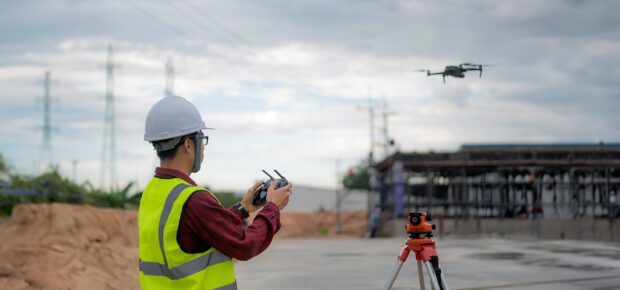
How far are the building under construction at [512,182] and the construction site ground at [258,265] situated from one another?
20.2 m

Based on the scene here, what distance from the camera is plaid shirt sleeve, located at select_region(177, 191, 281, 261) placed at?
9.73 feet

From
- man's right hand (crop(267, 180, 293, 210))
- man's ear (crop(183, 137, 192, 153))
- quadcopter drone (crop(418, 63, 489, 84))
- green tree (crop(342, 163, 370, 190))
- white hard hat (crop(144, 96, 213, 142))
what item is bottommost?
green tree (crop(342, 163, 370, 190))

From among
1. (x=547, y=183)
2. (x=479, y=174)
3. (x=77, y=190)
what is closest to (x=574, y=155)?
(x=547, y=183)

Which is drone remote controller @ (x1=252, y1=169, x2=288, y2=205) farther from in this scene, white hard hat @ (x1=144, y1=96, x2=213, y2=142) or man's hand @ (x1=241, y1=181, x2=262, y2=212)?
white hard hat @ (x1=144, y1=96, x2=213, y2=142)

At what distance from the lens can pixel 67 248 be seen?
51.2ft

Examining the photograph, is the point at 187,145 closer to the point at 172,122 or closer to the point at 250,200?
the point at 172,122

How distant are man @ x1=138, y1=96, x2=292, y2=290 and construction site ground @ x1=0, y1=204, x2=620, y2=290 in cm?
878

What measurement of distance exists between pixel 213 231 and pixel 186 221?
5.0 inches

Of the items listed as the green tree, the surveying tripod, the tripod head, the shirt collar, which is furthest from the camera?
the green tree

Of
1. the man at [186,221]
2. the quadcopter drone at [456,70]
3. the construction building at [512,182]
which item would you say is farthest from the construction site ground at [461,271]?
the construction building at [512,182]

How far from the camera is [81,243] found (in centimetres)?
1700

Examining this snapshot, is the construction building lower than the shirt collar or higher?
lower

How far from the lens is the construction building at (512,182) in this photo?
4028 cm

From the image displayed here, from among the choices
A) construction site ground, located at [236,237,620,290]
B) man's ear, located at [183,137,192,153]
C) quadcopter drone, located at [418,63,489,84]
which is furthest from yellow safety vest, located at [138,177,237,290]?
construction site ground, located at [236,237,620,290]
